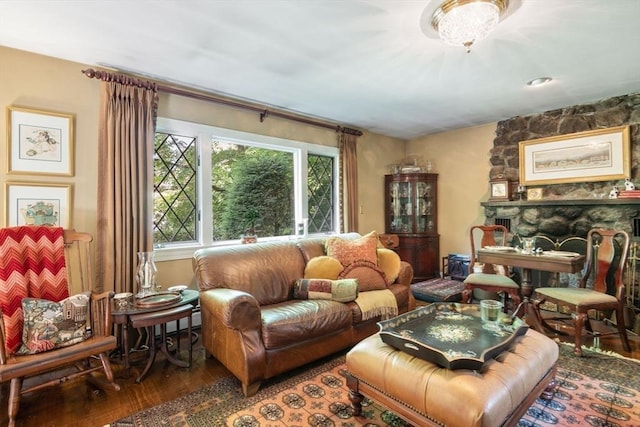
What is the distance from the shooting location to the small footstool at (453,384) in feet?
4.17

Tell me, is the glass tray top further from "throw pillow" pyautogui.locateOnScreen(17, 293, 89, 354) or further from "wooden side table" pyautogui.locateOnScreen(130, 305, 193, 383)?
"throw pillow" pyautogui.locateOnScreen(17, 293, 89, 354)

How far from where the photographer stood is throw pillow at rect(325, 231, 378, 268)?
3.04 meters

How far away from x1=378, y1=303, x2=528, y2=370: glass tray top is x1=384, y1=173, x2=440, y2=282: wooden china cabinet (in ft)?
9.07

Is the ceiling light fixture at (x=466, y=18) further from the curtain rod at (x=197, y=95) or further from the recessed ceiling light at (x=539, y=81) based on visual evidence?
the curtain rod at (x=197, y=95)

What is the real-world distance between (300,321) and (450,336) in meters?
1.00

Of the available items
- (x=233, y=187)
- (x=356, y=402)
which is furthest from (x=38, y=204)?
(x=356, y=402)

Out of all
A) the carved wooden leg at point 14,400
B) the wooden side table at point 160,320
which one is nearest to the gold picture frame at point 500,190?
the wooden side table at point 160,320

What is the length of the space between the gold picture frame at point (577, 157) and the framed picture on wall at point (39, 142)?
509 cm

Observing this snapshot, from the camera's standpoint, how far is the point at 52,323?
6.26ft

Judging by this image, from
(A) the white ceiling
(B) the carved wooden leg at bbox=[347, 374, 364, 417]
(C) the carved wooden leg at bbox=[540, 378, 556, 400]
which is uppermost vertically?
(A) the white ceiling

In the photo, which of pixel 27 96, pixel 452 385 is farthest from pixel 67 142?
pixel 452 385

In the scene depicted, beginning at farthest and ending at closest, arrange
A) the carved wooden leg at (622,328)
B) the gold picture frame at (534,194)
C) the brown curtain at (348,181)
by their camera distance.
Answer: the brown curtain at (348,181) < the gold picture frame at (534,194) < the carved wooden leg at (622,328)

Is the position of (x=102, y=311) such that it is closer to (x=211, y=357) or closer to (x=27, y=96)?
(x=211, y=357)

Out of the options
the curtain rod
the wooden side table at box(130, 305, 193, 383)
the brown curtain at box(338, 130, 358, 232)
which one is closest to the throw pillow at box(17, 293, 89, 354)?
the wooden side table at box(130, 305, 193, 383)
